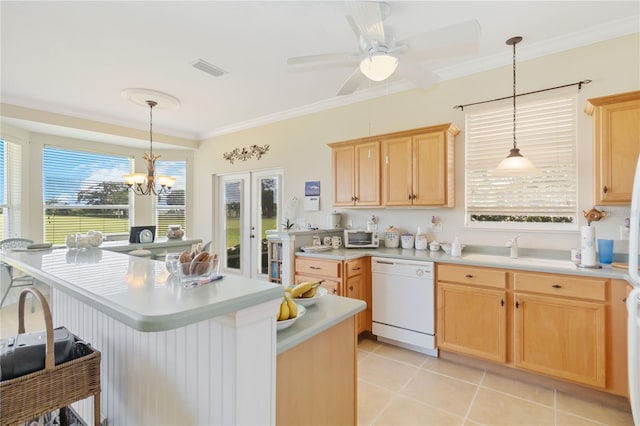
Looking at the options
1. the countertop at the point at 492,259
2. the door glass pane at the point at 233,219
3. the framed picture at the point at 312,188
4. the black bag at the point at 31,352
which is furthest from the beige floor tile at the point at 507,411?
the door glass pane at the point at 233,219

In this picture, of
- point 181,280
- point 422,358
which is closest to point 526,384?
point 422,358

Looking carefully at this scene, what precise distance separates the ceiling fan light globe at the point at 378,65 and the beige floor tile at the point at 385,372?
Answer: 94.3 inches

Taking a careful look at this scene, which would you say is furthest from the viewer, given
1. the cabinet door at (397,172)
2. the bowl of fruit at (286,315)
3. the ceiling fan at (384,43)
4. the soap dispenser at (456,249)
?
the cabinet door at (397,172)

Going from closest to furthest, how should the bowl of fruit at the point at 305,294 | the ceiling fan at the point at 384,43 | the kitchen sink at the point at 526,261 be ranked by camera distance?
1. the bowl of fruit at the point at 305,294
2. the ceiling fan at the point at 384,43
3. the kitchen sink at the point at 526,261

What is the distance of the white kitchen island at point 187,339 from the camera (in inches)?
33.0

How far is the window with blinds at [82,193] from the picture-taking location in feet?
16.2

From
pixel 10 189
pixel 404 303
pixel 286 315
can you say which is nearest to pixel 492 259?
pixel 404 303

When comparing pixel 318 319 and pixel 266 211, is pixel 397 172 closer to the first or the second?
pixel 318 319

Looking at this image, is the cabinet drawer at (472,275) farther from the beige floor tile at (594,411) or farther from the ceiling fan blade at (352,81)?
the ceiling fan blade at (352,81)

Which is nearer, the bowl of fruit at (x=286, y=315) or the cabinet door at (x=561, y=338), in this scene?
the bowl of fruit at (x=286, y=315)

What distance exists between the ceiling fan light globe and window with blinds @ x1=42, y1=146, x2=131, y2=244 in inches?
211

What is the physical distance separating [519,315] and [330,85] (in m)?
3.04

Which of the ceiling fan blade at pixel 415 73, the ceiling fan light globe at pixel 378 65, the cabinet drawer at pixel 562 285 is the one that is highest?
the ceiling fan blade at pixel 415 73

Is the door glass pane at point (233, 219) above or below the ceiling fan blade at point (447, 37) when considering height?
below
